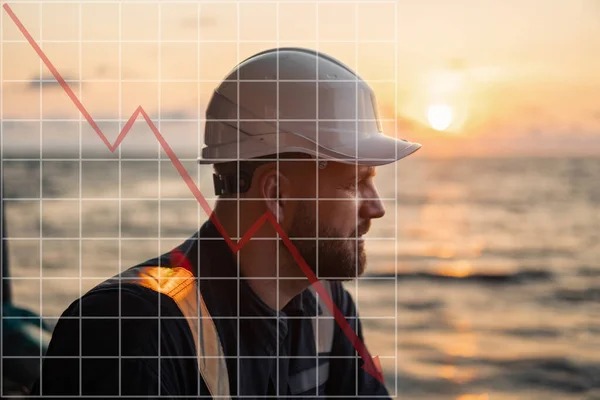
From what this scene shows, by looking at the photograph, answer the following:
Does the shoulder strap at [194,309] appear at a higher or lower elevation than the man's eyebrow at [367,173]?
lower

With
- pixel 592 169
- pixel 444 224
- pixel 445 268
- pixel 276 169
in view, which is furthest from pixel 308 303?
pixel 592 169

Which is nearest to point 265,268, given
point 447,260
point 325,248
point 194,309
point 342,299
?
point 325,248

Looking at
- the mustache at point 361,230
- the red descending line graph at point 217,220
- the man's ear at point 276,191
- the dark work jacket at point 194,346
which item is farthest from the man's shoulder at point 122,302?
the mustache at point 361,230

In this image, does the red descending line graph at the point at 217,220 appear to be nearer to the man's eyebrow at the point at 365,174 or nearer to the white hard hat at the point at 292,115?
the white hard hat at the point at 292,115

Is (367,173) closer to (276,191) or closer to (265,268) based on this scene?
(276,191)

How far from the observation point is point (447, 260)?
9.93 m

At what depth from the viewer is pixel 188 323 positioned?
2309 millimetres

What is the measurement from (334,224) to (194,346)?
62cm

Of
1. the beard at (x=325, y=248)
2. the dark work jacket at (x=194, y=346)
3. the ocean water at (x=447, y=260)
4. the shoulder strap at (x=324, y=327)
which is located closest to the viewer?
the dark work jacket at (x=194, y=346)

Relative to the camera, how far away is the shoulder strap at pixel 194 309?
2.31 metres

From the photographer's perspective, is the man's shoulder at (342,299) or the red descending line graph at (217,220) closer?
the red descending line graph at (217,220)

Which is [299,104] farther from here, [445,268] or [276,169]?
[445,268]

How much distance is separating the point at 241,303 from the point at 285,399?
0.36 m

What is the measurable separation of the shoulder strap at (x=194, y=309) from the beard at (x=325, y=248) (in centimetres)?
40
